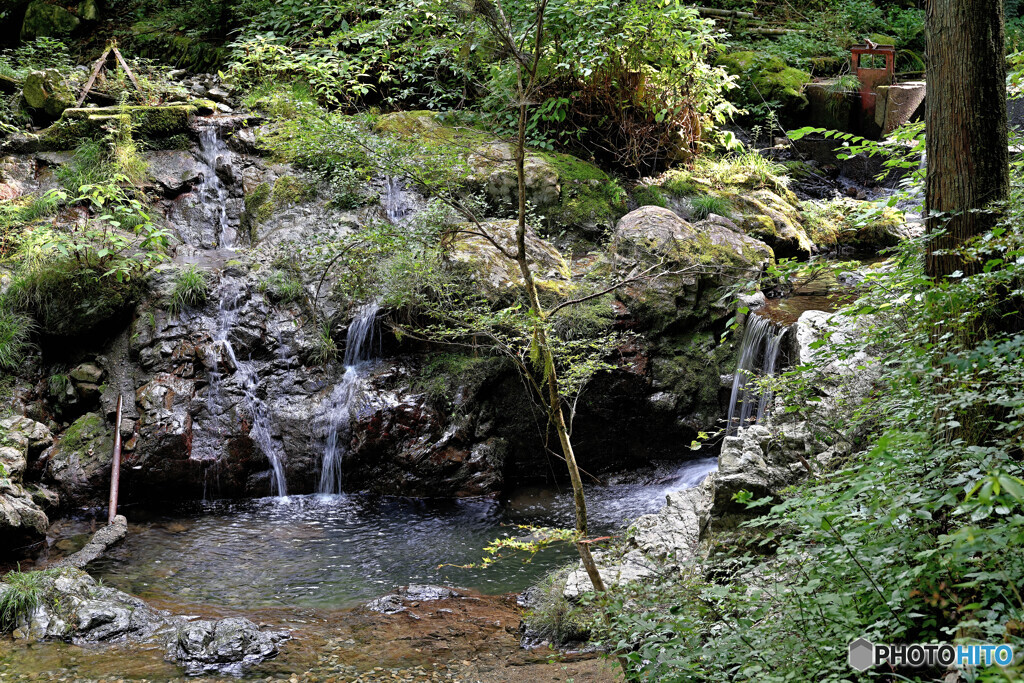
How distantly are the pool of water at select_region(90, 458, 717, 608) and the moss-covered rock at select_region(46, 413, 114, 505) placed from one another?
1.69 ft

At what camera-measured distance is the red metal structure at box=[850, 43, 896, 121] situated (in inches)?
467

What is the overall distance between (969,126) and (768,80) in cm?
1048

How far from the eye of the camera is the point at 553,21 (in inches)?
381

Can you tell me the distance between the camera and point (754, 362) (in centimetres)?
761

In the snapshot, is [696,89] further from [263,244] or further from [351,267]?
[263,244]

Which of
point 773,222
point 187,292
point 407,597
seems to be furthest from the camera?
point 773,222

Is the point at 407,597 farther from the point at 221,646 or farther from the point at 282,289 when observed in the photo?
the point at 282,289

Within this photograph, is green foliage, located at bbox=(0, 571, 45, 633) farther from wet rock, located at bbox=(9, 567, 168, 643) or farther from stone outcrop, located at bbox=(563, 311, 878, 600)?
stone outcrop, located at bbox=(563, 311, 878, 600)

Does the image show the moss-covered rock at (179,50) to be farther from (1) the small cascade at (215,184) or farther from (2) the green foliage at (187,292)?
(2) the green foliage at (187,292)

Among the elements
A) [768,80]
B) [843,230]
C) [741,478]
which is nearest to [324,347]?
[741,478]

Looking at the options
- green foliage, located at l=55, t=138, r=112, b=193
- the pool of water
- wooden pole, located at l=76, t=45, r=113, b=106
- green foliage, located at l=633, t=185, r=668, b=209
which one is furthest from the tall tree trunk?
wooden pole, located at l=76, t=45, r=113, b=106

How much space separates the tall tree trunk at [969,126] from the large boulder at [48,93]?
11.6m

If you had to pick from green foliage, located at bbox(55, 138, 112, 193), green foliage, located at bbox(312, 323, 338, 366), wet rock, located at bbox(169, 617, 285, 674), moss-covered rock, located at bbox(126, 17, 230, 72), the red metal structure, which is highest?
moss-covered rock, located at bbox(126, 17, 230, 72)

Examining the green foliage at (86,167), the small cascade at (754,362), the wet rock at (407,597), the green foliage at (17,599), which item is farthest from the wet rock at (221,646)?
the green foliage at (86,167)
